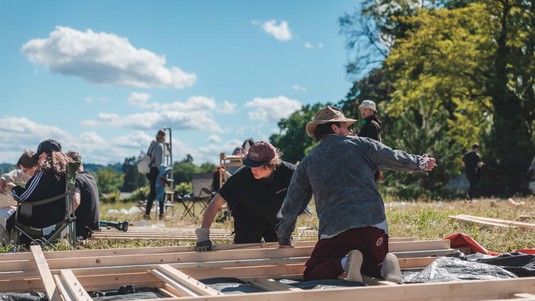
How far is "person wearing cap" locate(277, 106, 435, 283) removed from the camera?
15.5 ft

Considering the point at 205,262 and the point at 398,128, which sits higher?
the point at 398,128

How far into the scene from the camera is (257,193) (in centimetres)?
600

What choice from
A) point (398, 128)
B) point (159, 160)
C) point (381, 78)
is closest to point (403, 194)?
point (398, 128)

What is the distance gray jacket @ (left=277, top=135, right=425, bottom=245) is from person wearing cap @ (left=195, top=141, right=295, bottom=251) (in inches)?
32.1

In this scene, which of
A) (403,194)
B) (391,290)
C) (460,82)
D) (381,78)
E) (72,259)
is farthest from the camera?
(381,78)

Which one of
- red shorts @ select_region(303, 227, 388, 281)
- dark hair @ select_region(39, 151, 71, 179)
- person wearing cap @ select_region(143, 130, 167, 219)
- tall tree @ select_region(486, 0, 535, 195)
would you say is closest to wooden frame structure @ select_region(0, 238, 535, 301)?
red shorts @ select_region(303, 227, 388, 281)

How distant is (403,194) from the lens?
22.9m

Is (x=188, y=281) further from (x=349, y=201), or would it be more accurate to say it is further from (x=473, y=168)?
(x=473, y=168)

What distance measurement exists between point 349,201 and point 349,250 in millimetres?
386

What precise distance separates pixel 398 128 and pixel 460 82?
3868mm

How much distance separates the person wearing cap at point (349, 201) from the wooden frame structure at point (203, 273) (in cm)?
31

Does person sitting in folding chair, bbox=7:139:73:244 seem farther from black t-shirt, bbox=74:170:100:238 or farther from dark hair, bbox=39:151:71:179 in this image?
black t-shirt, bbox=74:170:100:238

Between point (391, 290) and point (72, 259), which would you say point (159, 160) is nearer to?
point (72, 259)

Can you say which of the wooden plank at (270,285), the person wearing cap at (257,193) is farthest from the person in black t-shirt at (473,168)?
the wooden plank at (270,285)
